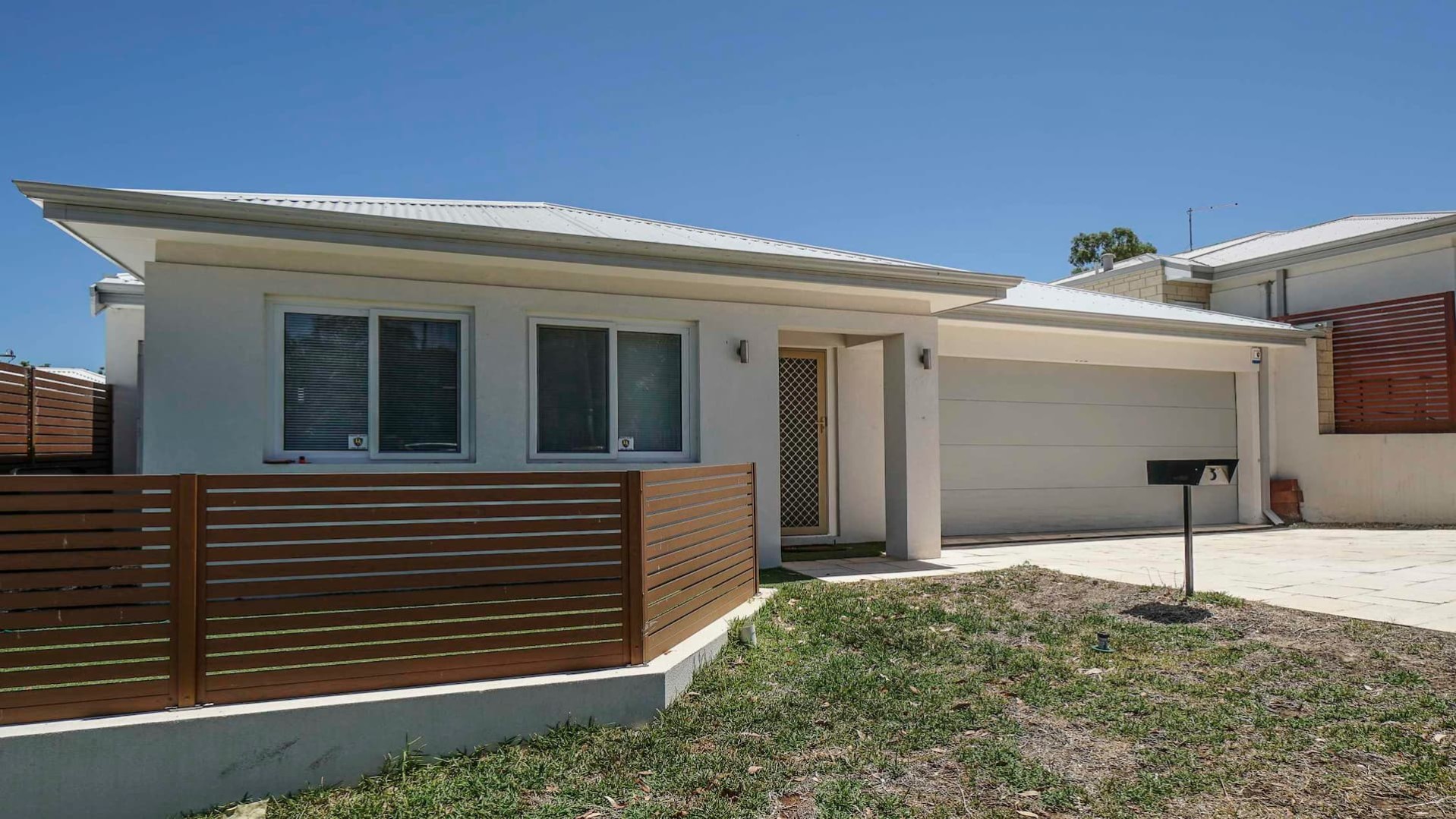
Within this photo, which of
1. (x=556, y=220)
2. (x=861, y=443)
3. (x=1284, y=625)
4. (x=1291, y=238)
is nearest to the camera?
(x=1284, y=625)

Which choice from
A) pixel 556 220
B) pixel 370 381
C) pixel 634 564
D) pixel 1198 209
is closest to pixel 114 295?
pixel 370 381

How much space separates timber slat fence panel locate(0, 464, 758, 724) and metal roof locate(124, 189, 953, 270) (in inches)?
132

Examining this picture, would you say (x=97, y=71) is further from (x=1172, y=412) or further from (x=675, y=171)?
(x=1172, y=412)

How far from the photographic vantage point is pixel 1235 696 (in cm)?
482

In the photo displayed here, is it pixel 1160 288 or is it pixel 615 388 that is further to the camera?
pixel 1160 288

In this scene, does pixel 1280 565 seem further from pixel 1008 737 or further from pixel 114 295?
pixel 114 295

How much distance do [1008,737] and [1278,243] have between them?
687 inches

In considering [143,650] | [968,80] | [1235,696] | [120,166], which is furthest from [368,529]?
[120,166]

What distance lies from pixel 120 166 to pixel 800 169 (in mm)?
14186

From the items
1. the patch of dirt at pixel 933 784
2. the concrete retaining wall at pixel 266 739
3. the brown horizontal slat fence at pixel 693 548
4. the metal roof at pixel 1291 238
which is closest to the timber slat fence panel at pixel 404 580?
the concrete retaining wall at pixel 266 739

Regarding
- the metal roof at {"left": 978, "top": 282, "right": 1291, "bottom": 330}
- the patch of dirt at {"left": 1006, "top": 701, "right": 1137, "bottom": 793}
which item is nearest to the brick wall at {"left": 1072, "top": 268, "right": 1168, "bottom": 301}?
the metal roof at {"left": 978, "top": 282, "right": 1291, "bottom": 330}

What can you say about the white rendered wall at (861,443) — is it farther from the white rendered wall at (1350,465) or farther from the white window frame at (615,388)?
the white rendered wall at (1350,465)

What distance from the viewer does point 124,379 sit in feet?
35.4

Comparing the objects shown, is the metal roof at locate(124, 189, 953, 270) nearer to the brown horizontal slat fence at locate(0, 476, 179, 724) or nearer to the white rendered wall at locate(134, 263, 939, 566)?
the white rendered wall at locate(134, 263, 939, 566)
